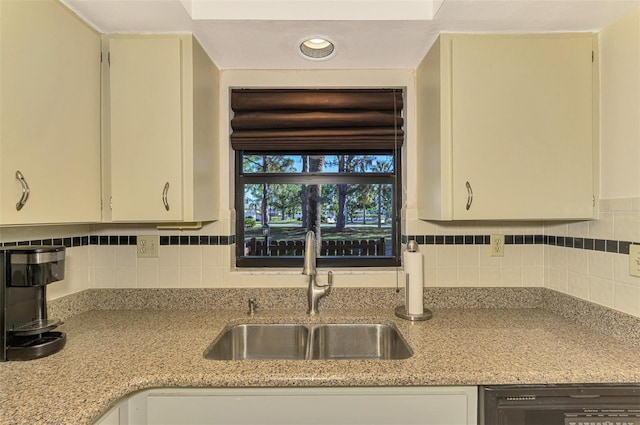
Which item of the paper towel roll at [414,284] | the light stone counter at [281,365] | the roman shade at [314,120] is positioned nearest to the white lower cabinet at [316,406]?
the light stone counter at [281,365]

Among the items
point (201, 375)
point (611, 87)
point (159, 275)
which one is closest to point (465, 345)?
point (201, 375)

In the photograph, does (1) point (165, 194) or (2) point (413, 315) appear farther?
(2) point (413, 315)

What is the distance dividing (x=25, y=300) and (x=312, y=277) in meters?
1.07

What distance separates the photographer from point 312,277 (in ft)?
5.73

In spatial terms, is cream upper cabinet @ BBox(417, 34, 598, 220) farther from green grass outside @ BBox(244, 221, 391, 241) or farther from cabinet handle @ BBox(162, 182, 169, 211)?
cabinet handle @ BBox(162, 182, 169, 211)

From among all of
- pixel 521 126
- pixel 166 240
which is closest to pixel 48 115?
pixel 166 240

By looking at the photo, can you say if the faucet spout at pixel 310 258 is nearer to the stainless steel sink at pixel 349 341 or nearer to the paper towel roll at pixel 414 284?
the stainless steel sink at pixel 349 341

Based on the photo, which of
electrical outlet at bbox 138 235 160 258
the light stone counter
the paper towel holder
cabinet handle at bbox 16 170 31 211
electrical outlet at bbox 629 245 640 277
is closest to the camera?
the light stone counter

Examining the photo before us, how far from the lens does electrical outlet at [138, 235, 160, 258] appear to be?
1840mm

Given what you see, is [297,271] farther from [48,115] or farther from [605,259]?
Answer: [605,259]

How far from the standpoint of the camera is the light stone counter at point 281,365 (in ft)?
3.24

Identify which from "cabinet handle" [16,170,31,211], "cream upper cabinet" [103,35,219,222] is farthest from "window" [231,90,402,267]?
"cabinet handle" [16,170,31,211]

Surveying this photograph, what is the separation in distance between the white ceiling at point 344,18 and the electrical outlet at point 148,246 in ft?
2.99

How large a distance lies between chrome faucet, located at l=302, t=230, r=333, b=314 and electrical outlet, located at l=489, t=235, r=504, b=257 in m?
0.81
